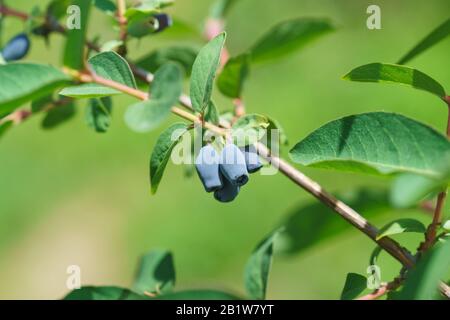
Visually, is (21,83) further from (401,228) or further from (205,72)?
(401,228)

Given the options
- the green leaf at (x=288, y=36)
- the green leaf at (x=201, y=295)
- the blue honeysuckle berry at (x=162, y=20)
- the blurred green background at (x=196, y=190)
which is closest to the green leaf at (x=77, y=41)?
the blue honeysuckle berry at (x=162, y=20)

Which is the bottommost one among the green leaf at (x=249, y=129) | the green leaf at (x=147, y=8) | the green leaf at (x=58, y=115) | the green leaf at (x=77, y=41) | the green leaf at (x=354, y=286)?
the green leaf at (x=354, y=286)

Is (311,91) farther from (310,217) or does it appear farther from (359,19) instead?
(310,217)

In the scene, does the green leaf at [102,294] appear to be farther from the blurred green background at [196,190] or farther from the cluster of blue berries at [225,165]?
the blurred green background at [196,190]

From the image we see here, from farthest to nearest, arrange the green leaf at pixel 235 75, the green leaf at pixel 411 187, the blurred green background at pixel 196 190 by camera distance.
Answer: the blurred green background at pixel 196 190 < the green leaf at pixel 235 75 < the green leaf at pixel 411 187

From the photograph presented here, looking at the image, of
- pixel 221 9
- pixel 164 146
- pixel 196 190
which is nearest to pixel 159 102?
pixel 164 146

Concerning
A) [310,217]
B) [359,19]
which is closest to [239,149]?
[310,217]
